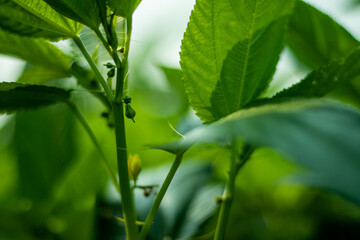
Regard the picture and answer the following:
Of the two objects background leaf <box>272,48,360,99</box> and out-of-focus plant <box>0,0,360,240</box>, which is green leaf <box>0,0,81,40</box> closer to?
out-of-focus plant <box>0,0,360,240</box>

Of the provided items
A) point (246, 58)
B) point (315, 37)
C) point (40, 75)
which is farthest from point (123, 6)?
point (315, 37)

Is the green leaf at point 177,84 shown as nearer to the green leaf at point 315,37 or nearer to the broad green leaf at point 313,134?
the green leaf at point 315,37

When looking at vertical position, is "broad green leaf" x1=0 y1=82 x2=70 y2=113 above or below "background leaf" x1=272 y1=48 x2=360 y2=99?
below

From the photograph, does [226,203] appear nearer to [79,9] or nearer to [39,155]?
[79,9]

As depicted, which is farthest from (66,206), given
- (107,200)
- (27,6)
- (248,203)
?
(27,6)

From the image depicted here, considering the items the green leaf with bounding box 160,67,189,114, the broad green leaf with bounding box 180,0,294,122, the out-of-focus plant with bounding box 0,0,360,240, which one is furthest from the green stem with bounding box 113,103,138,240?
the green leaf with bounding box 160,67,189,114

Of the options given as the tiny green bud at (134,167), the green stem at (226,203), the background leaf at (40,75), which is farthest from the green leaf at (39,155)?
the green stem at (226,203)

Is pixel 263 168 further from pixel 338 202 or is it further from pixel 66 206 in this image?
pixel 66 206

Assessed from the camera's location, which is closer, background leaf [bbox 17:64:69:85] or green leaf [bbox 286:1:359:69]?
background leaf [bbox 17:64:69:85]
